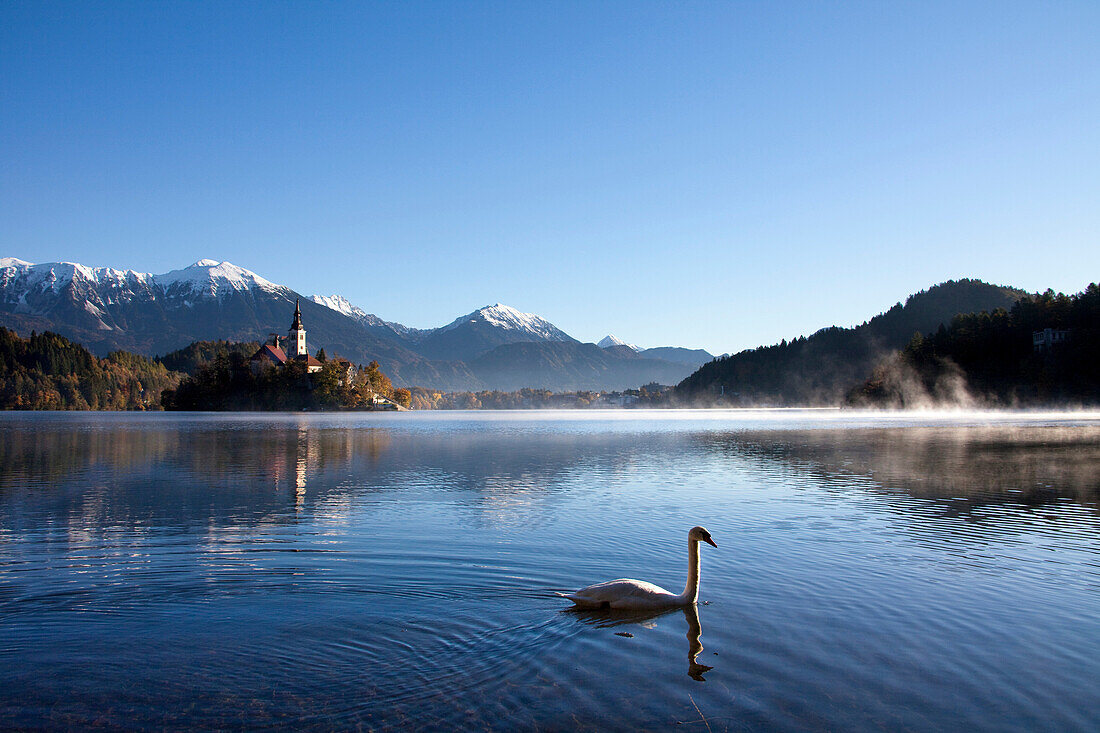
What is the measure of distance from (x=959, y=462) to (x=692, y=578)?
112ft

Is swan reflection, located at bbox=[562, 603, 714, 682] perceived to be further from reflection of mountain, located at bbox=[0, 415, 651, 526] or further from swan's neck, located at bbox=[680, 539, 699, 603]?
reflection of mountain, located at bbox=[0, 415, 651, 526]

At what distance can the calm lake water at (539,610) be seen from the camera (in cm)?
858

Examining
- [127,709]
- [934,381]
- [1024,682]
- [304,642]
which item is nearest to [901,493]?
[1024,682]

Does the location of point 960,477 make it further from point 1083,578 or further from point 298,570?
point 298,570

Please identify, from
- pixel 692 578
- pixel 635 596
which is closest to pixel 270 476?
pixel 635 596

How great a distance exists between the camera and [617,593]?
12.5m

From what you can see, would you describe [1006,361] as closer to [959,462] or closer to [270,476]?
[959,462]

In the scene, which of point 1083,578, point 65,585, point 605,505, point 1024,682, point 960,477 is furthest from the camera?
point 960,477

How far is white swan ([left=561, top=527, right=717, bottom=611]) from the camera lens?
12438mm

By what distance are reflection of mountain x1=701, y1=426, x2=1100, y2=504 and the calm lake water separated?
730 mm

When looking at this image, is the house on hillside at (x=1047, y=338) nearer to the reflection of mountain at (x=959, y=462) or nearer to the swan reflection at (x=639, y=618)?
the reflection of mountain at (x=959, y=462)

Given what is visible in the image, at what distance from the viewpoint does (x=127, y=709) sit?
8.32 metres

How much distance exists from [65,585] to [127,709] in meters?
7.17

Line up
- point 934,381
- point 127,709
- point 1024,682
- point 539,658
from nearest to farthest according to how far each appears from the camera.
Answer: point 127,709 → point 1024,682 → point 539,658 → point 934,381
